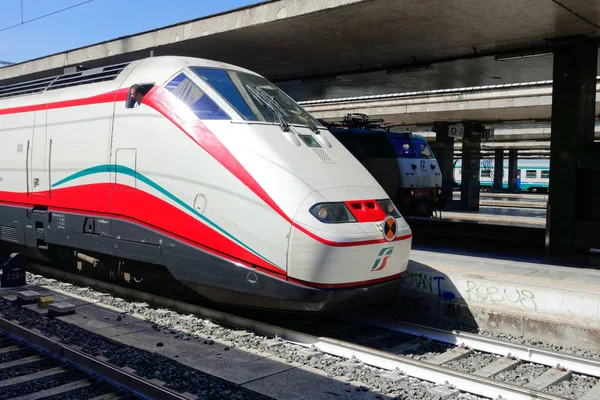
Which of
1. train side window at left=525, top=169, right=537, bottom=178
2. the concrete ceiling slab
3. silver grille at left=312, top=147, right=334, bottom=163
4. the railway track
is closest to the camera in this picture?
the railway track

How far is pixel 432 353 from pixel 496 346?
65 centimetres

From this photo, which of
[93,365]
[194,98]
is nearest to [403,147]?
[194,98]

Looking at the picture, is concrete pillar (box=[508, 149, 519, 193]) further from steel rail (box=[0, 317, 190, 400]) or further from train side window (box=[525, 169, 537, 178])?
steel rail (box=[0, 317, 190, 400])

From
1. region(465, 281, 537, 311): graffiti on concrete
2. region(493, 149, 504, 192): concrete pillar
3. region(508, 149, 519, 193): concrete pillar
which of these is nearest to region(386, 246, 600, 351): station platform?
Answer: region(465, 281, 537, 311): graffiti on concrete

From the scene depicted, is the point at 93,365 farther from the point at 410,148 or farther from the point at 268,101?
the point at 410,148

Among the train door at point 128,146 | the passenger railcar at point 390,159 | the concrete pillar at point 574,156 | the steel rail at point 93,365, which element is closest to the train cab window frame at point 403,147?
the passenger railcar at point 390,159

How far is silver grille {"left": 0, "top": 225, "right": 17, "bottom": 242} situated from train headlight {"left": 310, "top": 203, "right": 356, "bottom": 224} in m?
5.59

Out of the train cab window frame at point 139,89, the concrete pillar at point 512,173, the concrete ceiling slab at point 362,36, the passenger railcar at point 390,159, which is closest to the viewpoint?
the train cab window frame at point 139,89

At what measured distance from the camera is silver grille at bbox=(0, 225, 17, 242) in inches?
363

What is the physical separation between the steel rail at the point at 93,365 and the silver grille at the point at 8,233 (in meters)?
3.10

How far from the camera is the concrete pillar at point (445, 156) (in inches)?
991

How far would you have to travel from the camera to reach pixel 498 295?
7.15 metres

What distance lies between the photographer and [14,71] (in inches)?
605

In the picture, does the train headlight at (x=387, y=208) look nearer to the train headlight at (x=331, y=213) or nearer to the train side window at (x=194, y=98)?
the train headlight at (x=331, y=213)
